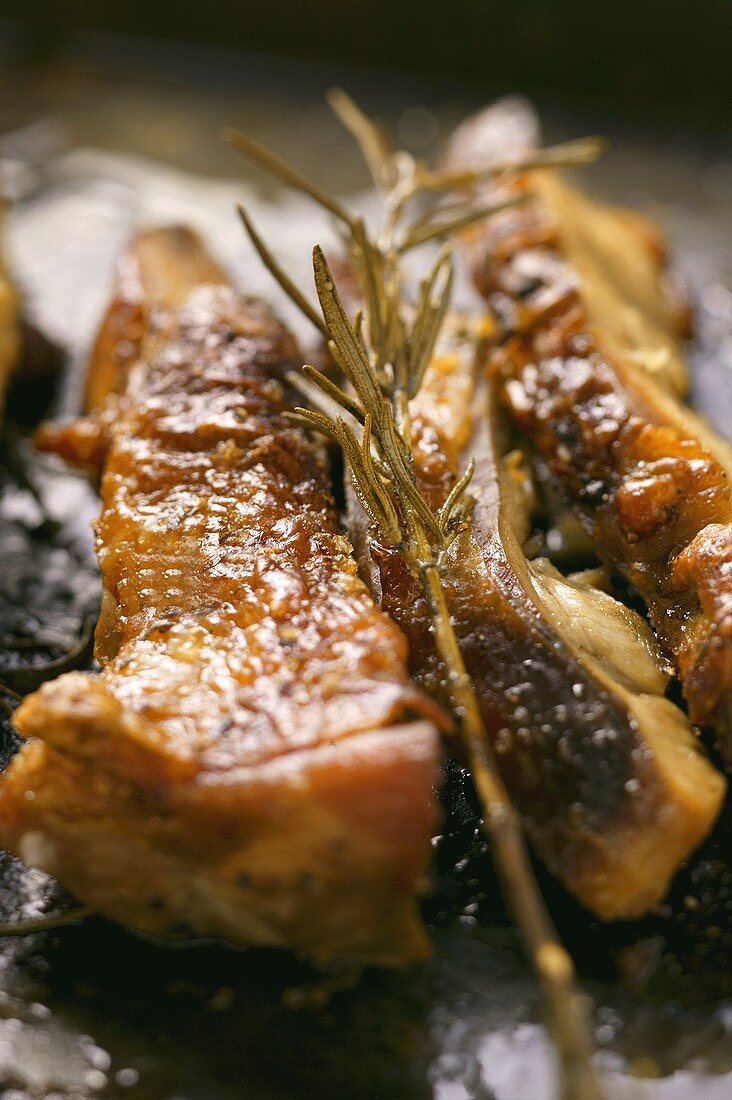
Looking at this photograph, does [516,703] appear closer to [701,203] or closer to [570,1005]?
[570,1005]

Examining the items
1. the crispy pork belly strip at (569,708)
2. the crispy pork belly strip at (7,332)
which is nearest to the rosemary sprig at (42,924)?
the crispy pork belly strip at (569,708)

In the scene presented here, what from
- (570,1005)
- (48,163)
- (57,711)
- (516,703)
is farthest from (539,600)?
(48,163)

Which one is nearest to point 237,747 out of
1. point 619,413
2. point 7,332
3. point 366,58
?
point 619,413

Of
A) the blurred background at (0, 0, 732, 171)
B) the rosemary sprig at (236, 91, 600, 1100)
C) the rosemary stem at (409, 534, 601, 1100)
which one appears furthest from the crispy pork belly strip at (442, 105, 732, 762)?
the blurred background at (0, 0, 732, 171)

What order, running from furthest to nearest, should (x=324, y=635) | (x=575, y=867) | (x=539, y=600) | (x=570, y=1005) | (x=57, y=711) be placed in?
(x=539, y=600) → (x=324, y=635) → (x=575, y=867) → (x=57, y=711) → (x=570, y=1005)

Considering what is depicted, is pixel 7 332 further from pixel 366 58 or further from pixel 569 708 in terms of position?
pixel 366 58

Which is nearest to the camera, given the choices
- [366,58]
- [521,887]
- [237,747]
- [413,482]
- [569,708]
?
[521,887]
